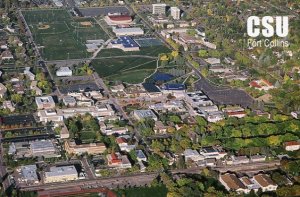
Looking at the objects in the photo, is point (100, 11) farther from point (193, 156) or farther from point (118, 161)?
point (118, 161)

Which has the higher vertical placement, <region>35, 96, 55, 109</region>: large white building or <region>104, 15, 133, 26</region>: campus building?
<region>104, 15, 133, 26</region>: campus building

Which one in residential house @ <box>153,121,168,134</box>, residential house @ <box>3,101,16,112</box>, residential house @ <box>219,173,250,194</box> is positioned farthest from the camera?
residential house @ <box>3,101,16,112</box>

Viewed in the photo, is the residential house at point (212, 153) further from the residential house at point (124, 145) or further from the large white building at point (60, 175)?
the large white building at point (60, 175)

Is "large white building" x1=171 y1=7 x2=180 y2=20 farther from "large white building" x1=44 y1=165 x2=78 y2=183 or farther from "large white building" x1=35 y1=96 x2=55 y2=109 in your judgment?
"large white building" x1=44 y1=165 x2=78 y2=183

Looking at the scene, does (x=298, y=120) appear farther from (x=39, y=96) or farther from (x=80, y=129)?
(x=39, y=96)

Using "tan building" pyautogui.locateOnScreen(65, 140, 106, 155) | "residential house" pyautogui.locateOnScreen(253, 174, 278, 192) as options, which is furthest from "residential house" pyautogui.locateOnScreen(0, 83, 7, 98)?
"residential house" pyautogui.locateOnScreen(253, 174, 278, 192)

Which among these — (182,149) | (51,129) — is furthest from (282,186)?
(51,129)

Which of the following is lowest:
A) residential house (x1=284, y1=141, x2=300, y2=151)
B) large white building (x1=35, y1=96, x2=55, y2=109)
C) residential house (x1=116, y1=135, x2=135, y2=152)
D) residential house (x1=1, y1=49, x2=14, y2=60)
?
residential house (x1=284, y1=141, x2=300, y2=151)
